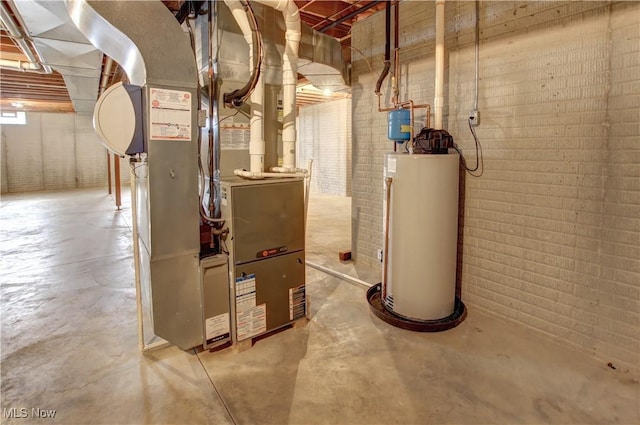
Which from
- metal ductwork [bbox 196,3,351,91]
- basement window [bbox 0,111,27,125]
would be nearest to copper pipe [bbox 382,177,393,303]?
metal ductwork [bbox 196,3,351,91]

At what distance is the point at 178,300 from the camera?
2064 mm

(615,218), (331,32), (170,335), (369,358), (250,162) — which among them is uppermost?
(331,32)

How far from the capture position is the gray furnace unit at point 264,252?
7.14 ft

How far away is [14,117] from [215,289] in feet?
41.6

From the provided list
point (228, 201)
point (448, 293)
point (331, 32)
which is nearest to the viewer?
point (228, 201)

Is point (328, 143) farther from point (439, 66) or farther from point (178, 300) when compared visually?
point (178, 300)

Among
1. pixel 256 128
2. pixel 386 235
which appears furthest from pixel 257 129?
pixel 386 235

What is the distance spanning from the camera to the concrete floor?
5.62ft

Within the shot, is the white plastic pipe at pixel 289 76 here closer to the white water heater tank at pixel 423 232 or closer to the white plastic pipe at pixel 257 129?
the white plastic pipe at pixel 257 129

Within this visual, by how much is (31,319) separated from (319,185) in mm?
8495

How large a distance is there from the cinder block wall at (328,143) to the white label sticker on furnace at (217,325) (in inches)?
307

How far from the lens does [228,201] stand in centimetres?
214

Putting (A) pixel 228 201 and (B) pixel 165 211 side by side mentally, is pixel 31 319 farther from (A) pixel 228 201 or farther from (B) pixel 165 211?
(A) pixel 228 201

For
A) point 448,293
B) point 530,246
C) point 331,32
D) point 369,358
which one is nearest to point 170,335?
point 369,358
